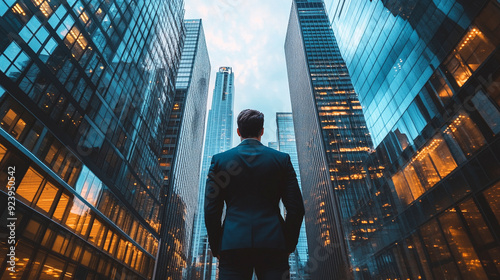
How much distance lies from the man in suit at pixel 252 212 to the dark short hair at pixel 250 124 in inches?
1.3

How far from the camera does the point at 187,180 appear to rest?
73625mm

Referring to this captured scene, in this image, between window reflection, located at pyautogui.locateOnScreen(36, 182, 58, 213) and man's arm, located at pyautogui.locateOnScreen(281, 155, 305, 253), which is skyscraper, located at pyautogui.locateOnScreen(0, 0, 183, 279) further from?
man's arm, located at pyautogui.locateOnScreen(281, 155, 305, 253)

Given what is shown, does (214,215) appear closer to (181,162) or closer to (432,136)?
(432,136)

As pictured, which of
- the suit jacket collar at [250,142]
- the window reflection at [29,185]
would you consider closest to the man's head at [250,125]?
the suit jacket collar at [250,142]

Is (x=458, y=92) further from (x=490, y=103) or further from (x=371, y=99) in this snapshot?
(x=371, y=99)

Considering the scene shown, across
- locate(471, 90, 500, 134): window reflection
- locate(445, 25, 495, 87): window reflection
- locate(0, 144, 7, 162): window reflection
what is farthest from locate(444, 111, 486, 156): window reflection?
locate(0, 144, 7, 162): window reflection

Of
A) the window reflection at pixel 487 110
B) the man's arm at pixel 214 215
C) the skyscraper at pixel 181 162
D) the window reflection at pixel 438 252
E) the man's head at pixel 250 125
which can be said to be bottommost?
the man's arm at pixel 214 215

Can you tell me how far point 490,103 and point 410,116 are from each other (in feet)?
24.3

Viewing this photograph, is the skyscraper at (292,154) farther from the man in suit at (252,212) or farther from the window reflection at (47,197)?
the man in suit at (252,212)

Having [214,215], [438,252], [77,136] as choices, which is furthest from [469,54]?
[77,136]

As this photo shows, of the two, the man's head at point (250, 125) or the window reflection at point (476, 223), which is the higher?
the window reflection at point (476, 223)

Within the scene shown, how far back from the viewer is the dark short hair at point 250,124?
132 inches

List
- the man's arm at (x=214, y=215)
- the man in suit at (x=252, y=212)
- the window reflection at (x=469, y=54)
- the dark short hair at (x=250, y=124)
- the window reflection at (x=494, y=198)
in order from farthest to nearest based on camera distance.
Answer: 1. the window reflection at (x=469, y=54)
2. the window reflection at (x=494, y=198)
3. the dark short hair at (x=250, y=124)
4. the man's arm at (x=214, y=215)
5. the man in suit at (x=252, y=212)

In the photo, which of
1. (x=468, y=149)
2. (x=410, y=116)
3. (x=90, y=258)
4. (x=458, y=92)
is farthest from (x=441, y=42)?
(x=90, y=258)
